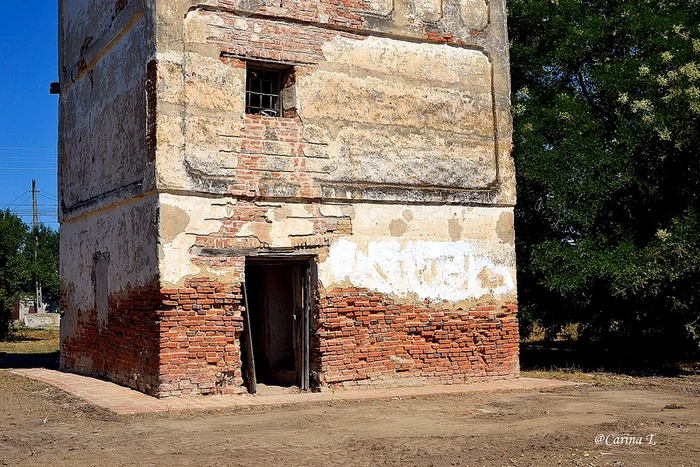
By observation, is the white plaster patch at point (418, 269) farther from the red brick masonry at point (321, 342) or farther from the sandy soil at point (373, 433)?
the sandy soil at point (373, 433)

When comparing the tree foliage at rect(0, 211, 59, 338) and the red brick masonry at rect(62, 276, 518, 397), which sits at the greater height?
the tree foliage at rect(0, 211, 59, 338)

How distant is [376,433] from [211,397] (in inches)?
115

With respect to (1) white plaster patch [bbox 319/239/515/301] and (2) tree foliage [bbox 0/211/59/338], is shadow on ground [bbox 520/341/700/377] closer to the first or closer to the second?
(1) white plaster patch [bbox 319/239/515/301]

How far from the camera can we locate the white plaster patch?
11190 millimetres

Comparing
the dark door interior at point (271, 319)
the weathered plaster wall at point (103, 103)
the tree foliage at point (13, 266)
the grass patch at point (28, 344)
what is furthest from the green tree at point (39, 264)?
→ the dark door interior at point (271, 319)

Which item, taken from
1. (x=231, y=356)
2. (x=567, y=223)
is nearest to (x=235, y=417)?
(x=231, y=356)

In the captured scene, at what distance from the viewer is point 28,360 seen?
17.1 m

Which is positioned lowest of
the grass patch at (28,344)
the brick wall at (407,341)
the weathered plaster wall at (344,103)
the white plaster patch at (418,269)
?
the grass patch at (28,344)

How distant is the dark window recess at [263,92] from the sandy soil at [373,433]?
13.7ft

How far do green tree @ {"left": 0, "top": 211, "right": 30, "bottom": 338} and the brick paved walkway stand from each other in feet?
45.3

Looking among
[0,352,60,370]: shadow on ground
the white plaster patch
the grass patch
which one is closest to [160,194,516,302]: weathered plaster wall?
the white plaster patch

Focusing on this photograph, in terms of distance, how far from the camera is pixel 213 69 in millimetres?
10547

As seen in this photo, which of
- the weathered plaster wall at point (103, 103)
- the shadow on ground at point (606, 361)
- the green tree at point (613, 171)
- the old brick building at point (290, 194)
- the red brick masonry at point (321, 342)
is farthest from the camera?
the shadow on ground at point (606, 361)

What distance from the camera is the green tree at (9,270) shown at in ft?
83.7
